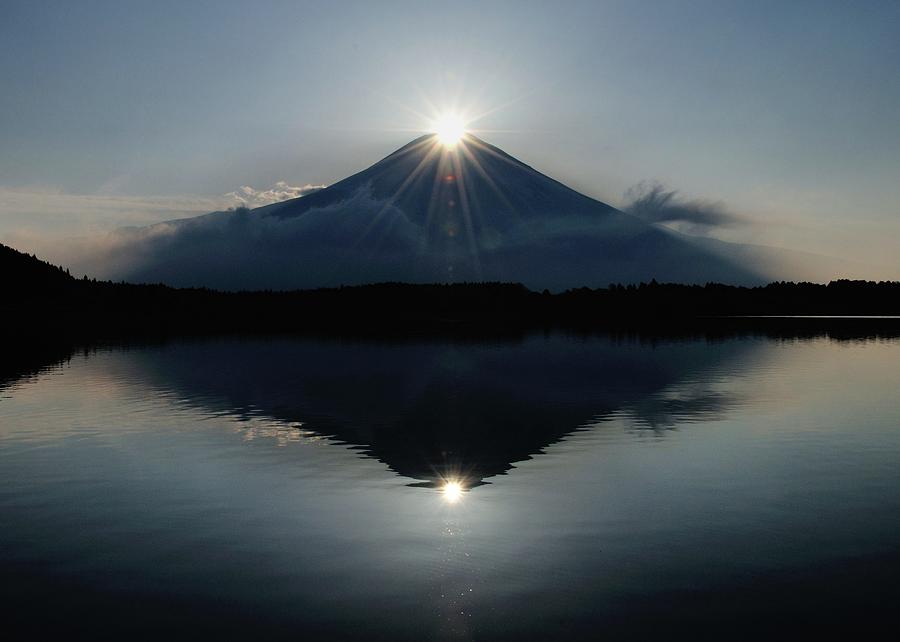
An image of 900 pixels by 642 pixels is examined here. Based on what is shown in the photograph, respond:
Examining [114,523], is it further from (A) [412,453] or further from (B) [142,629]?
(A) [412,453]

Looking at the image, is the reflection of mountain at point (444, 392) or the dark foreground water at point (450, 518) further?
the reflection of mountain at point (444, 392)

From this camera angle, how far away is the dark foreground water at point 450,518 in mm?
12703

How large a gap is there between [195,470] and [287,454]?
12.2 feet

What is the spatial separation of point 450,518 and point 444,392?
3195 centimetres

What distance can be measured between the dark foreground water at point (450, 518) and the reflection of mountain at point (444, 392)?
0.35m

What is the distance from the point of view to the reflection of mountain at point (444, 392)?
99.0 ft

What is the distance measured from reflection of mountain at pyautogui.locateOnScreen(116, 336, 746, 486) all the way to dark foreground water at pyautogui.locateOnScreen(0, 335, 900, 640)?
0.35 m

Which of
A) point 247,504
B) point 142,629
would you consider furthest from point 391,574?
point 247,504

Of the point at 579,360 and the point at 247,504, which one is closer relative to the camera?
the point at 247,504

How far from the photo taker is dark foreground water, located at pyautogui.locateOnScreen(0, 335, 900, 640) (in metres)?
12.7

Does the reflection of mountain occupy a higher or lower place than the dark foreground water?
lower

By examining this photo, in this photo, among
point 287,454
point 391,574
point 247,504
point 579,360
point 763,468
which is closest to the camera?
point 391,574

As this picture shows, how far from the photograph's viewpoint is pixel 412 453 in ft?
92.6

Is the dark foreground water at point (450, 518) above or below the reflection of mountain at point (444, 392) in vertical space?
above
